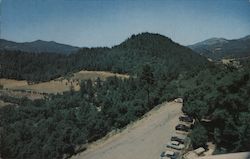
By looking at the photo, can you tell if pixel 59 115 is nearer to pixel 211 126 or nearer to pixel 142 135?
pixel 142 135

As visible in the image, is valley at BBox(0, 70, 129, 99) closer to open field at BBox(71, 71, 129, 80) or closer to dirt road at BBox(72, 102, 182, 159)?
open field at BBox(71, 71, 129, 80)

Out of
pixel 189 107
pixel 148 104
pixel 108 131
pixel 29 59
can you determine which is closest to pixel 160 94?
pixel 148 104

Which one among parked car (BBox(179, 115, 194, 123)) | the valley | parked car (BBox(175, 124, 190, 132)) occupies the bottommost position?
the valley

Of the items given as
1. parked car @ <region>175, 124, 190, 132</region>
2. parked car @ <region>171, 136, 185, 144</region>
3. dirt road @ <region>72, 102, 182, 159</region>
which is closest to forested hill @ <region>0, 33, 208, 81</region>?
dirt road @ <region>72, 102, 182, 159</region>

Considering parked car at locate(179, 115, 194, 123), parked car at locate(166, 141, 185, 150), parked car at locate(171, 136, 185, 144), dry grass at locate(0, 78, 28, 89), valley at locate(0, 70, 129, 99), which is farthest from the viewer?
dry grass at locate(0, 78, 28, 89)

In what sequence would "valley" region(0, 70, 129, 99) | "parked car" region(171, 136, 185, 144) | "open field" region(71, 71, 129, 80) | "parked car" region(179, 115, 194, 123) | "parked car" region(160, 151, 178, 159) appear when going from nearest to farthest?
"parked car" region(160, 151, 178, 159) → "parked car" region(171, 136, 185, 144) → "parked car" region(179, 115, 194, 123) → "valley" region(0, 70, 129, 99) → "open field" region(71, 71, 129, 80)

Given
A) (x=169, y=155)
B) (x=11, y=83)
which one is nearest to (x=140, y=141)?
(x=169, y=155)

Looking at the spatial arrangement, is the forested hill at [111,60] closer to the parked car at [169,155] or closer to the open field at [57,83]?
the open field at [57,83]
